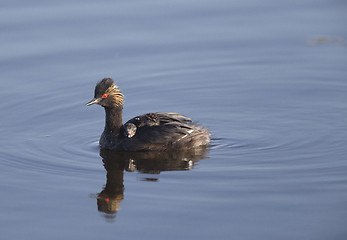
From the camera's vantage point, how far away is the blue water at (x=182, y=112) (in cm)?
915

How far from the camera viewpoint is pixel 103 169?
11.2 m

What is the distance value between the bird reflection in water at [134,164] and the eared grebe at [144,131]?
133 mm

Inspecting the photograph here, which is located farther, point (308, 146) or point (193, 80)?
point (193, 80)

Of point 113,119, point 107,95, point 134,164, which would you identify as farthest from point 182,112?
point 134,164

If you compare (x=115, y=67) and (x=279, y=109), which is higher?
(x=115, y=67)

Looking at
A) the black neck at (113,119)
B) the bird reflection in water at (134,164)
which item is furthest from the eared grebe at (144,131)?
the bird reflection in water at (134,164)

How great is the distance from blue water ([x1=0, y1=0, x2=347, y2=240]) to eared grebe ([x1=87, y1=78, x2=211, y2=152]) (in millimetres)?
269

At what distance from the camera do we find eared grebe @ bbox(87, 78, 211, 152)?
1205cm

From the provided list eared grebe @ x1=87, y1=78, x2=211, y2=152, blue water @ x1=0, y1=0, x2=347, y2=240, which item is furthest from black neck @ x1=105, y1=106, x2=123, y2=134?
blue water @ x1=0, y1=0, x2=347, y2=240

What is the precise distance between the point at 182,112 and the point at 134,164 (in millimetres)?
2535

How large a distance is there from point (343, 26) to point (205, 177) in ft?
30.0

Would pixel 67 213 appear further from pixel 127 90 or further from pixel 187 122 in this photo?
pixel 127 90

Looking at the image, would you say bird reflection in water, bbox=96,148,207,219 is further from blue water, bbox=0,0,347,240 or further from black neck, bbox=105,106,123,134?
black neck, bbox=105,106,123,134

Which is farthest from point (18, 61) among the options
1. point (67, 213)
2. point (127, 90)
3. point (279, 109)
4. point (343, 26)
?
point (343, 26)
